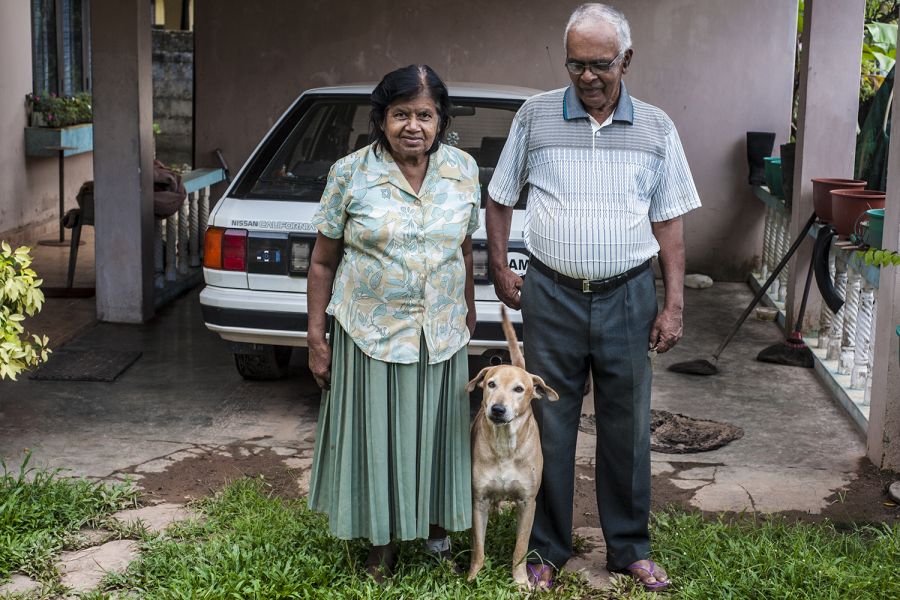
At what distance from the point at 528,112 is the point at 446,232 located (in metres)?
0.50

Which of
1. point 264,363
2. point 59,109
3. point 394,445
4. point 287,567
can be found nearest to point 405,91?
point 394,445

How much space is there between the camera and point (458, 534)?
4359mm

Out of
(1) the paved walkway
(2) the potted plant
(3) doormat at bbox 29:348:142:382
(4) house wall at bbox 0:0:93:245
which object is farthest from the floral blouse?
(2) the potted plant

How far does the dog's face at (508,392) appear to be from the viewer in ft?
12.3

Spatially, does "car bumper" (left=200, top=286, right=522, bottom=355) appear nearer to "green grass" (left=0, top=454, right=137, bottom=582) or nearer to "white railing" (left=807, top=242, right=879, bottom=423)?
"green grass" (left=0, top=454, right=137, bottom=582)

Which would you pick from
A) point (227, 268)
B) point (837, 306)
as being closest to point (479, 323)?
point (227, 268)

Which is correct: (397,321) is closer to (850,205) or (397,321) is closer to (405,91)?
(405,91)

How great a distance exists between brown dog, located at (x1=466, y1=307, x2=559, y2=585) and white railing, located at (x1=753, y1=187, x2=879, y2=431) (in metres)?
2.77

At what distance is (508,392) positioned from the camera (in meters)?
3.77

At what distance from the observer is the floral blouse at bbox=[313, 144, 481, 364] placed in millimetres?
3740

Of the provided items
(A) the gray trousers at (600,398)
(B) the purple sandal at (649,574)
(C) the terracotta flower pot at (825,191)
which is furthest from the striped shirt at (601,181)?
(C) the terracotta flower pot at (825,191)

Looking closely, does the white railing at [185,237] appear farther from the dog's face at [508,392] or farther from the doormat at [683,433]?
the dog's face at [508,392]

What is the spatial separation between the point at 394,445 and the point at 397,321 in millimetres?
410

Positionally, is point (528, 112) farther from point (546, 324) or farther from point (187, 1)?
point (187, 1)
